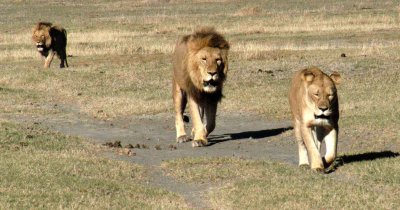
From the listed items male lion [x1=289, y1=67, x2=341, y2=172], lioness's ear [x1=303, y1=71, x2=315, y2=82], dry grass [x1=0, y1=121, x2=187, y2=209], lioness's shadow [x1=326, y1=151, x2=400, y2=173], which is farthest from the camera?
lioness's shadow [x1=326, y1=151, x2=400, y2=173]

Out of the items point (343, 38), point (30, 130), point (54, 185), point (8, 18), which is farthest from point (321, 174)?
point (8, 18)

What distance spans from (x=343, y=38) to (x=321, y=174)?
28522 millimetres

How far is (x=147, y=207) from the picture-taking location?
36.1 feet

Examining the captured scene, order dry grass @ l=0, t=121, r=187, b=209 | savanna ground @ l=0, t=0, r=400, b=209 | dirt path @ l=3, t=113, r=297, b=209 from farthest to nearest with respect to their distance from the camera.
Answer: dirt path @ l=3, t=113, r=297, b=209, savanna ground @ l=0, t=0, r=400, b=209, dry grass @ l=0, t=121, r=187, b=209

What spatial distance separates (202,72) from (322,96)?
435cm

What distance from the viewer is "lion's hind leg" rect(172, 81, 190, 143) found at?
17594 mm

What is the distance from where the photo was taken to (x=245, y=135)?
1833 centimetres

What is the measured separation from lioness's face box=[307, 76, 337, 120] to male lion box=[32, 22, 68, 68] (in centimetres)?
2181

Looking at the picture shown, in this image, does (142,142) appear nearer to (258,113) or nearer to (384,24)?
(258,113)

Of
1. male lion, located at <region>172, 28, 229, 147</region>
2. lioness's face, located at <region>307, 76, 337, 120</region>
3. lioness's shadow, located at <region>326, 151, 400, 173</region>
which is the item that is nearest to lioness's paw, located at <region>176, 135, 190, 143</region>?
male lion, located at <region>172, 28, 229, 147</region>

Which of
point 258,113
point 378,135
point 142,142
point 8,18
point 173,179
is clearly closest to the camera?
point 173,179

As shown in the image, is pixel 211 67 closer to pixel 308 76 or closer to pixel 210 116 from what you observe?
pixel 210 116

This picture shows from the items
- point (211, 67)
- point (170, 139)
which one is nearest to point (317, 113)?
point (211, 67)

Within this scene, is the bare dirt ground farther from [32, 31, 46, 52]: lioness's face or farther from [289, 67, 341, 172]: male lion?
[32, 31, 46, 52]: lioness's face
